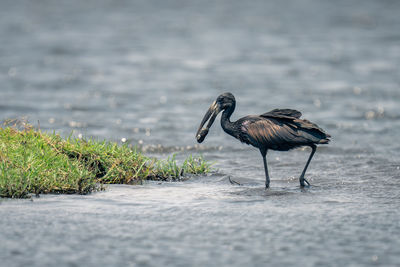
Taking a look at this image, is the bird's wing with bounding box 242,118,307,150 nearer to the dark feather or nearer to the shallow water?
the dark feather

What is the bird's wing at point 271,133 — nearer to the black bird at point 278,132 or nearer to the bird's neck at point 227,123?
the black bird at point 278,132

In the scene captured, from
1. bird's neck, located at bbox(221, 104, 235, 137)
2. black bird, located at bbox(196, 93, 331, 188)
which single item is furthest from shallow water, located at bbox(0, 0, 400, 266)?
bird's neck, located at bbox(221, 104, 235, 137)

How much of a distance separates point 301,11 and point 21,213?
42.9 meters

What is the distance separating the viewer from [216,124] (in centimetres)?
1766

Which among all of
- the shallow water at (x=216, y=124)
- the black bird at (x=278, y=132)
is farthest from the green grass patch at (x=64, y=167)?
the black bird at (x=278, y=132)

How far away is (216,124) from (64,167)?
8.28m

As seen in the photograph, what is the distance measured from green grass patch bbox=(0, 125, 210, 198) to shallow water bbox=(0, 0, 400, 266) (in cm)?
28

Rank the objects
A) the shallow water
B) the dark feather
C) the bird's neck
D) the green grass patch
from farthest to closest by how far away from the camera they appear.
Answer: the bird's neck < the dark feather < the green grass patch < the shallow water

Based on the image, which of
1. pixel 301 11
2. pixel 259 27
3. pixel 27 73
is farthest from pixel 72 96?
pixel 301 11

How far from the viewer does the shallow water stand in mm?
7250

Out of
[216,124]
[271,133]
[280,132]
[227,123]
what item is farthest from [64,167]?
[216,124]

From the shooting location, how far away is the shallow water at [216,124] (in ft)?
23.8

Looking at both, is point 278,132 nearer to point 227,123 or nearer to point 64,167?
point 227,123

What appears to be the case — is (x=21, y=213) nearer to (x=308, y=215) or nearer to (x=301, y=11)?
(x=308, y=215)
